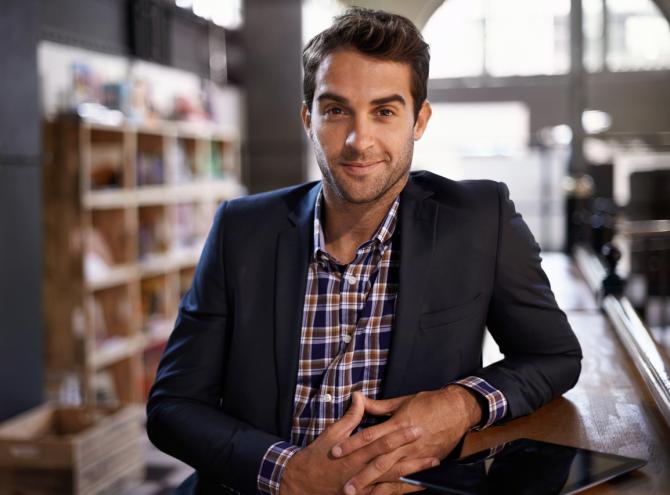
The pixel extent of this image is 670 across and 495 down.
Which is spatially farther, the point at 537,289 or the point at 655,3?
the point at 655,3

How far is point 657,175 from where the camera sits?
171 inches

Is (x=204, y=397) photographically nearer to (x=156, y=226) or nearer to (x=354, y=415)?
(x=354, y=415)

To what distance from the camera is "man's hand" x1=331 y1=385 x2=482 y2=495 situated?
1.38 m

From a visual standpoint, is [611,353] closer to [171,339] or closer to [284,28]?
[171,339]

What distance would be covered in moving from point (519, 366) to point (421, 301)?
23 cm

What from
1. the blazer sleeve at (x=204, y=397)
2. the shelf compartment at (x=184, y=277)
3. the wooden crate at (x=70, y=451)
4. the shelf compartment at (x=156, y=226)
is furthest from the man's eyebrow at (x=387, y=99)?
the shelf compartment at (x=184, y=277)

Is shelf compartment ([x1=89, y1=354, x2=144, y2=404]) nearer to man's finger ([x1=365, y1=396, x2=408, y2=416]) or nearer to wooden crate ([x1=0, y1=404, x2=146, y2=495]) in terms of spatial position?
wooden crate ([x1=0, y1=404, x2=146, y2=495])

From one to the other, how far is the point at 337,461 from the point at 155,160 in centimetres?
452

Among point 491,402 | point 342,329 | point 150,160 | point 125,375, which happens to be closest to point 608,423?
point 491,402

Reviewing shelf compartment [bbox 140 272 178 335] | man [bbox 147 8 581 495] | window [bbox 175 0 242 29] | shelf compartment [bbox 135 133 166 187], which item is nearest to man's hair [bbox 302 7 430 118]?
man [bbox 147 8 581 495]

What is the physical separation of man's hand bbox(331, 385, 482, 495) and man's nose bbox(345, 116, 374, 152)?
19.9 inches

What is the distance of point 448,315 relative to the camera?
167cm

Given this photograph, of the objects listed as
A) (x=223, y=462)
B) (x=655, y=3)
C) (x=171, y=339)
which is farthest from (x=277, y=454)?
(x=655, y=3)

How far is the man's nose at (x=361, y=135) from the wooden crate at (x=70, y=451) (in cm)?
241
